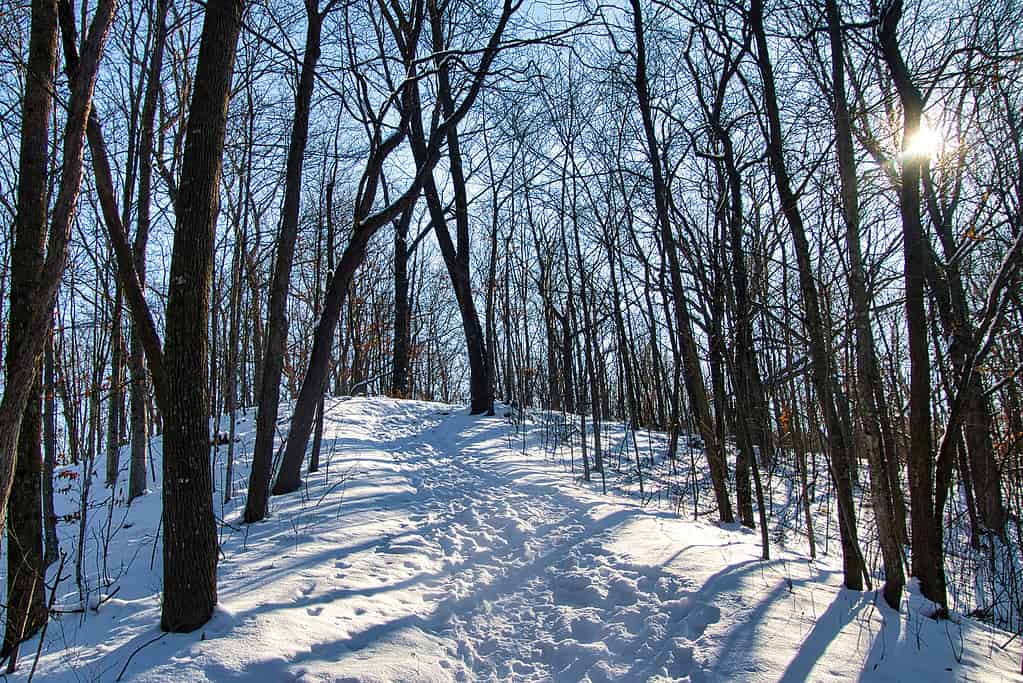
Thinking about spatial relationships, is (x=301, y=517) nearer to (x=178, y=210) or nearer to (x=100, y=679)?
(x=100, y=679)

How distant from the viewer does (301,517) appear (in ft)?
17.9

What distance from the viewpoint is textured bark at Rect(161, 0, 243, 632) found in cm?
312

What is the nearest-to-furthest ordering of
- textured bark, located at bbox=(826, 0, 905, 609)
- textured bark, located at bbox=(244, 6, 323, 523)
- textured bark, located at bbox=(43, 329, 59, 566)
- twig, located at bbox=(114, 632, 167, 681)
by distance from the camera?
1. twig, located at bbox=(114, 632, 167, 681)
2. textured bark, located at bbox=(826, 0, 905, 609)
3. textured bark, located at bbox=(43, 329, 59, 566)
4. textured bark, located at bbox=(244, 6, 323, 523)

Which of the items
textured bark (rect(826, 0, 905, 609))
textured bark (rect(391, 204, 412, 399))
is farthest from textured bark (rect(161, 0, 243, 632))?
textured bark (rect(391, 204, 412, 399))

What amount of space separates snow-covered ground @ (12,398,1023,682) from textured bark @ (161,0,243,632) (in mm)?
289

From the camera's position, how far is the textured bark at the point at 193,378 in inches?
123

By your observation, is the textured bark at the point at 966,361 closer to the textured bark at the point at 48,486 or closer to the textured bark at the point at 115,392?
the textured bark at the point at 115,392

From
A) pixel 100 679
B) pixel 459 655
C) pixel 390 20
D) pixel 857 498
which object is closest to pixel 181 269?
pixel 100 679

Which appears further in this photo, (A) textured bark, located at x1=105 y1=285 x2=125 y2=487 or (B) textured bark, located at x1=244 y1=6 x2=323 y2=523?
(B) textured bark, located at x1=244 y1=6 x2=323 y2=523

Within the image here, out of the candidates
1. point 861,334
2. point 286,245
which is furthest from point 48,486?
point 861,334

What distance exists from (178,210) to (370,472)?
495cm

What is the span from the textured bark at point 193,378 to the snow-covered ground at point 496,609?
Answer: 29cm

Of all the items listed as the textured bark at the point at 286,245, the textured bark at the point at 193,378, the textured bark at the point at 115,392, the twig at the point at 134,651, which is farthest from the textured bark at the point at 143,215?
the twig at the point at 134,651

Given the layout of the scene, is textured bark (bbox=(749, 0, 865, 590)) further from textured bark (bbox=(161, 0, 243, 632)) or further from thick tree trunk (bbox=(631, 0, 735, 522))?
textured bark (bbox=(161, 0, 243, 632))
